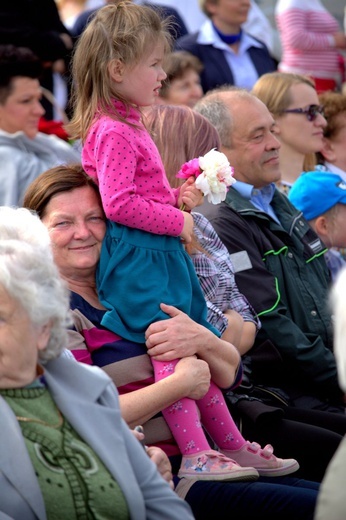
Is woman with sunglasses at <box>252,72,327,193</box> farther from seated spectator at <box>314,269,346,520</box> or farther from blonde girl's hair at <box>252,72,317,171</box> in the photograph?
seated spectator at <box>314,269,346,520</box>

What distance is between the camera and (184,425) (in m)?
3.32

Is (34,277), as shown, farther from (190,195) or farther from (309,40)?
(309,40)

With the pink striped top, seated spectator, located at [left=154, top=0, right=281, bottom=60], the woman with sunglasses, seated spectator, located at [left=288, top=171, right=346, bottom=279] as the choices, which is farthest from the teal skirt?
seated spectator, located at [left=154, top=0, right=281, bottom=60]

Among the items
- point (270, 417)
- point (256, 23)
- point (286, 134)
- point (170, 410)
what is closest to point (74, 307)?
point (170, 410)

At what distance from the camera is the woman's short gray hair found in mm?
2627

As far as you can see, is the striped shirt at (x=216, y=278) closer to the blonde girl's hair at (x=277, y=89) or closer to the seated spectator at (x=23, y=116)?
the blonde girl's hair at (x=277, y=89)

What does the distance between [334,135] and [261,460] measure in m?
3.06

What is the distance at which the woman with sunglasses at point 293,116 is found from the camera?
224 inches

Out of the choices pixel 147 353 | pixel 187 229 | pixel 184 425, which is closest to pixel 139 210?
pixel 187 229

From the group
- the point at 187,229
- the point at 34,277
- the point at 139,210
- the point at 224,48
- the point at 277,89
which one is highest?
the point at 34,277

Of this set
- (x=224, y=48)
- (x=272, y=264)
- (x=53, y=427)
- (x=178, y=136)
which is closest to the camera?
(x=53, y=427)

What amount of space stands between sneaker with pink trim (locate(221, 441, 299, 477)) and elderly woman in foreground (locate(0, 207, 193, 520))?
810mm

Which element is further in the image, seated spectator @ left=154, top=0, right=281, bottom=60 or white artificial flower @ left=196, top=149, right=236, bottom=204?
seated spectator @ left=154, top=0, right=281, bottom=60

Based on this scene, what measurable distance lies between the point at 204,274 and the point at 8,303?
131 centimetres
